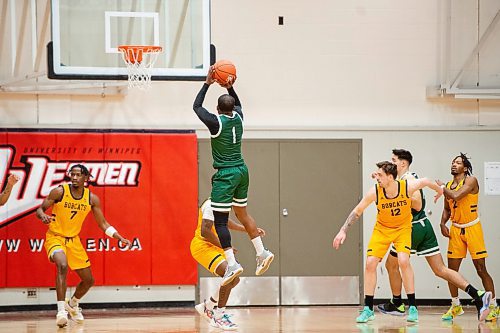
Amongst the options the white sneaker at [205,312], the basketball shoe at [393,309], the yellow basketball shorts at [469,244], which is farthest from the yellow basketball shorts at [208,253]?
the yellow basketball shorts at [469,244]

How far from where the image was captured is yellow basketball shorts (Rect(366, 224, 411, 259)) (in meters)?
10.4

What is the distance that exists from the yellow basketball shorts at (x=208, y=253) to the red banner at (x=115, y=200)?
3474 millimetres

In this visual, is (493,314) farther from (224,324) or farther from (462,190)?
(224,324)

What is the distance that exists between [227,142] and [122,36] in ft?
8.67

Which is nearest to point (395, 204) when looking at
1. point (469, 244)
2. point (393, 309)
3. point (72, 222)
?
point (469, 244)

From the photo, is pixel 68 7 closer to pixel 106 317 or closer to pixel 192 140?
pixel 192 140

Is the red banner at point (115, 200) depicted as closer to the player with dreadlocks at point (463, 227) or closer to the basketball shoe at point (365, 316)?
the basketball shoe at point (365, 316)

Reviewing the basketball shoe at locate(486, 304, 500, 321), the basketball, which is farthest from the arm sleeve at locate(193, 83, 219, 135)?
the basketball shoe at locate(486, 304, 500, 321)

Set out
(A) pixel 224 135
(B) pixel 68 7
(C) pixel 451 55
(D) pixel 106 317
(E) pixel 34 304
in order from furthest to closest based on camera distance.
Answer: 1. (C) pixel 451 55
2. (E) pixel 34 304
3. (D) pixel 106 317
4. (B) pixel 68 7
5. (A) pixel 224 135

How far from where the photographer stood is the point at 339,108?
13.6 m

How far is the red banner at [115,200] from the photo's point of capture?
12781 millimetres

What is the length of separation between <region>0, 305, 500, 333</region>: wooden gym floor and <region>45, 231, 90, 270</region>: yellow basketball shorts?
2.38 ft

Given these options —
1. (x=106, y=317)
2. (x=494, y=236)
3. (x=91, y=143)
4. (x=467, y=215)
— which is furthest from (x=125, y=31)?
(x=494, y=236)

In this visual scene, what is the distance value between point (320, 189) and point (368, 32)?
8.10 feet
